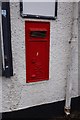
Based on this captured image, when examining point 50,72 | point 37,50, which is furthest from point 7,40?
point 50,72

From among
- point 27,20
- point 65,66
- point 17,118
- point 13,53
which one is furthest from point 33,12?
point 17,118

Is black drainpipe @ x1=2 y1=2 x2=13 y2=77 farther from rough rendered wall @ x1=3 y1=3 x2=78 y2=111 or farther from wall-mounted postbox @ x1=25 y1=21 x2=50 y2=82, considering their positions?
wall-mounted postbox @ x1=25 y1=21 x2=50 y2=82

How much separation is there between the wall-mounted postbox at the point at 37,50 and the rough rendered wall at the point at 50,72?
8cm

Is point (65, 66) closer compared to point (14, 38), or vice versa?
point (14, 38)

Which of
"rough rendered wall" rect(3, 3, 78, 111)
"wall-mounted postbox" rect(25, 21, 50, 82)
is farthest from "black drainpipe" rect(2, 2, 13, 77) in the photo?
"wall-mounted postbox" rect(25, 21, 50, 82)

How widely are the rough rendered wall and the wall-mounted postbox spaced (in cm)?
8

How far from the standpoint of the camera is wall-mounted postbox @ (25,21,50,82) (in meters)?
3.22

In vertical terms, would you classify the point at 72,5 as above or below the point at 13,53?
above

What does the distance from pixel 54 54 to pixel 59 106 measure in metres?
1.05

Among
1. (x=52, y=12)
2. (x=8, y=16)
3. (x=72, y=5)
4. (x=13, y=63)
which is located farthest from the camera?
(x=72, y=5)

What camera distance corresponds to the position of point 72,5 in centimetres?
362

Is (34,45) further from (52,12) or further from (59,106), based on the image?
(59,106)

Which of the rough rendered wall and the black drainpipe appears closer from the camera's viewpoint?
the black drainpipe

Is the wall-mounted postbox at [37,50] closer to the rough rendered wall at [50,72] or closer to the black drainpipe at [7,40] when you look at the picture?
the rough rendered wall at [50,72]
